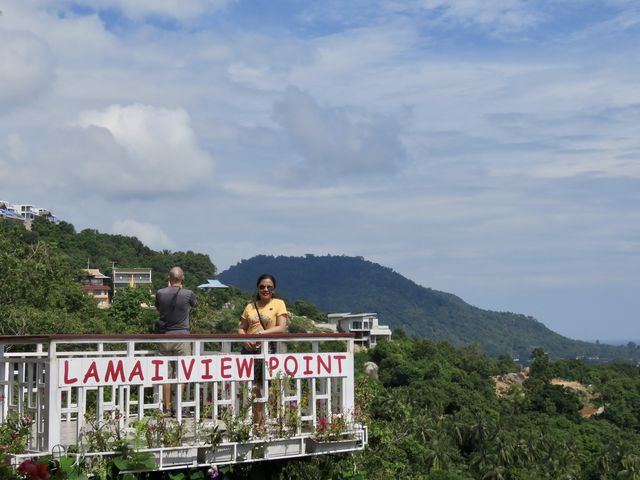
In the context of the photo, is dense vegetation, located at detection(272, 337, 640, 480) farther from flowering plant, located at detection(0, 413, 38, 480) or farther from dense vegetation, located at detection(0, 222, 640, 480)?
flowering plant, located at detection(0, 413, 38, 480)

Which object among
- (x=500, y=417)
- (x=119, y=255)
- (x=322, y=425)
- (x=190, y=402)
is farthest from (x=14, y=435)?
(x=119, y=255)

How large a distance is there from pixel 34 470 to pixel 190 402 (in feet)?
6.65

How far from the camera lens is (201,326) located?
37625mm

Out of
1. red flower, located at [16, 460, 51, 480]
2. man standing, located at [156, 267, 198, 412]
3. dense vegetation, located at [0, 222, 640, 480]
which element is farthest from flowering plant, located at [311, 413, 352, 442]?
red flower, located at [16, 460, 51, 480]

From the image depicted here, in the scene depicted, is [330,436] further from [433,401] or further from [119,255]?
[119,255]

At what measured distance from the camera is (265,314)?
35.6ft

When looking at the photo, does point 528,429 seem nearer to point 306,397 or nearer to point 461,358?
point 461,358

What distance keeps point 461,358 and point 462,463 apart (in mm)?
43253

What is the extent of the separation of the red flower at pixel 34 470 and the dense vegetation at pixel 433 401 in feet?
7.28

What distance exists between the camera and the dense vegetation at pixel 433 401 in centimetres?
2931

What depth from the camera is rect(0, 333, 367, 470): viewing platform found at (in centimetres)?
878

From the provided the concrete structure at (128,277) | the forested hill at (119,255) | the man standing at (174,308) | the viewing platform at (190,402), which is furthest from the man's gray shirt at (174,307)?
the concrete structure at (128,277)

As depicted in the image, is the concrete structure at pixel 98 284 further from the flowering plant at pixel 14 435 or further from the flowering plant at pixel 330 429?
the flowering plant at pixel 14 435

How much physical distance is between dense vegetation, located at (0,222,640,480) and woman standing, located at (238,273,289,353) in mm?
1260
